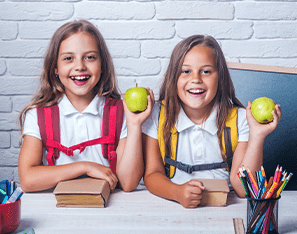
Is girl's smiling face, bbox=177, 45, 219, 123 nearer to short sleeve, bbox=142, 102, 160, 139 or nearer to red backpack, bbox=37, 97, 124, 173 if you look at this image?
short sleeve, bbox=142, 102, 160, 139

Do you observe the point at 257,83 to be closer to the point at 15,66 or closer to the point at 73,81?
the point at 73,81

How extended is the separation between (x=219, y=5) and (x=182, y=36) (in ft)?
0.74

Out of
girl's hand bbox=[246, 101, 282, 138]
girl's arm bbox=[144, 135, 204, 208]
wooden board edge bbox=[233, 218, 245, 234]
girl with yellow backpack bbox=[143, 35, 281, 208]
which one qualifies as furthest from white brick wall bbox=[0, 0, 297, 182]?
wooden board edge bbox=[233, 218, 245, 234]

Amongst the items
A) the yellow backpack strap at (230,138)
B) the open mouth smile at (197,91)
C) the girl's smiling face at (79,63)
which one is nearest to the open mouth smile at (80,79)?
the girl's smiling face at (79,63)

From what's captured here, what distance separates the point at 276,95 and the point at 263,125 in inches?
15.8

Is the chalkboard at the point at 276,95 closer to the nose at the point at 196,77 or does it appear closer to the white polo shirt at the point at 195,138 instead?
the white polo shirt at the point at 195,138

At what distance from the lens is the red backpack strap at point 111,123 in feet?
4.04

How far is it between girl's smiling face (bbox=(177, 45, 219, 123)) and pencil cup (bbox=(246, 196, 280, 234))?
1.55 feet

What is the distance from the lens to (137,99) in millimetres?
1117

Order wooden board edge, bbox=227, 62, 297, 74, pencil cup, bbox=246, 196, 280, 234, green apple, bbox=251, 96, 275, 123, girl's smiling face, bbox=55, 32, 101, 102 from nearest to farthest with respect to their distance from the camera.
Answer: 1. pencil cup, bbox=246, 196, 280, 234
2. green apple, bbox=251, 96, 275, 123
3. girl's smiling face, bbox=55, 32, 101, 102
4. wooden board edge, bbox=227, 62, 297, 74

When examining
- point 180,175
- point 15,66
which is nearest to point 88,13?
point 15,66

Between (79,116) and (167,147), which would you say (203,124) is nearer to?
(167,147)

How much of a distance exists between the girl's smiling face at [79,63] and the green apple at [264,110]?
1.88 feet

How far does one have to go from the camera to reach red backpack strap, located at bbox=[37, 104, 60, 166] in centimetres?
121
